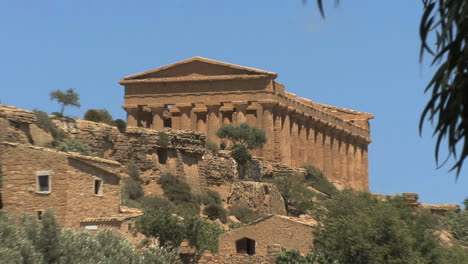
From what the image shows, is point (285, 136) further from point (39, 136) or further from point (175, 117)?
point (39, 136)

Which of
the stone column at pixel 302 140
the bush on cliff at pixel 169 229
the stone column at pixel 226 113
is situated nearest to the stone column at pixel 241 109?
the stone column at pixel 226 113

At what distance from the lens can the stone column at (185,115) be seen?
85188 millimetres

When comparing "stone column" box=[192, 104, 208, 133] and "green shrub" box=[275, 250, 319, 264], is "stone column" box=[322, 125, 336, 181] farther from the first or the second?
"green shrub" box=[275, 250, 319, 264]

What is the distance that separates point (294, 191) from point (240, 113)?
15528 mm

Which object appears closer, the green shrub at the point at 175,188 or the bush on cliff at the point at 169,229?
the bush on cliff at the point at 169,229

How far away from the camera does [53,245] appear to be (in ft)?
91.9

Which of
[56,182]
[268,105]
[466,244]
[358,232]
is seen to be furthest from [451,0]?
[268,105]

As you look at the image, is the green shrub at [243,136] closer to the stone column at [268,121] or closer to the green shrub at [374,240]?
the stone column at [268,121]

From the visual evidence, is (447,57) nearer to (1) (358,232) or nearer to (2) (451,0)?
(2) (451,0)

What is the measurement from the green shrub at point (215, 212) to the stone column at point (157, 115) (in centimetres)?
2487

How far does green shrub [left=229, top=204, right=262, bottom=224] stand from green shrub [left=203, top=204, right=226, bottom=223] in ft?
3.78

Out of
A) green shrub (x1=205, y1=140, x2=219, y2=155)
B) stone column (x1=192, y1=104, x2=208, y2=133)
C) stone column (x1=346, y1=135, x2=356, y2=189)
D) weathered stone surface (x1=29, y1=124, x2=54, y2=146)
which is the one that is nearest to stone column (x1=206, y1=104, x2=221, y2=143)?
stone column (x1=192, y1=104, x2=208, y2=133)

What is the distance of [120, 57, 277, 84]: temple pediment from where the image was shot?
83.8 meters

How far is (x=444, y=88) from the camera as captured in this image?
352 inches
